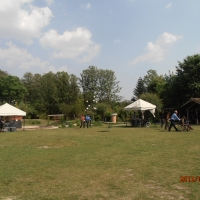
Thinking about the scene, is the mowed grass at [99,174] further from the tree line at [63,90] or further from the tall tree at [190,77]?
the tree line at [63,90]

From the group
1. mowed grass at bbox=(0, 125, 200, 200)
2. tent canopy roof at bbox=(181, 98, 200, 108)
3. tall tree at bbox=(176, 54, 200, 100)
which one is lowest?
mowed grass at bbox=(0, 125, 200, 200)

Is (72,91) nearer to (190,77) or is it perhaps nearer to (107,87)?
(107,87)

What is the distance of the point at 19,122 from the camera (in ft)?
83.4

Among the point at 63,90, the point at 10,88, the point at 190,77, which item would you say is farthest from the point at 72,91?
the point at 190,77

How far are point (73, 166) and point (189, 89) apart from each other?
2962 centimetres

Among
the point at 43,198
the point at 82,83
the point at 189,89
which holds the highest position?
the point at 82,83

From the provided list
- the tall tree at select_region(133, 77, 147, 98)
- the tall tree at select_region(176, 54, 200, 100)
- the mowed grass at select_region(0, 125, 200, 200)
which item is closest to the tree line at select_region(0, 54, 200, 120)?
the tall tree at select_region(133, 77, 147, 98)

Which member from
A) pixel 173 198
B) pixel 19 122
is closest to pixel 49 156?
pixel 173 198

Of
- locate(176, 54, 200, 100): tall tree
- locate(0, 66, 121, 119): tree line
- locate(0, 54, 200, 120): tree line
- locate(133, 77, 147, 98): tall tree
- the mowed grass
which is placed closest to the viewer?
the mowed grass

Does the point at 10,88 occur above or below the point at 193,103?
above

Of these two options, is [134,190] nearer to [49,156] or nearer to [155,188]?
[155,188]

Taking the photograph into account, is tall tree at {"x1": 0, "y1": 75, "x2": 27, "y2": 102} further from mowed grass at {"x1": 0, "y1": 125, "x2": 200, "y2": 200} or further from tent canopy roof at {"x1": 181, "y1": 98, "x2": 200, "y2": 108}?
mowed grass at {"x1": 0, "y1": 125, "x2": 200, "y2": 200}

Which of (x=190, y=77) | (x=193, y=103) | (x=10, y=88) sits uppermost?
(x=10, y=88)

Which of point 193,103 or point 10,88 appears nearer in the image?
point 193,103
